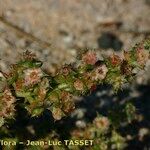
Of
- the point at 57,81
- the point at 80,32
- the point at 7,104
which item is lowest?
the point at 7,104

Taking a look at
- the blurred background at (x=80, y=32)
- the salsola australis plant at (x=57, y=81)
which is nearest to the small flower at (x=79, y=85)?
the salsola australis plant at (x=57, y=81)

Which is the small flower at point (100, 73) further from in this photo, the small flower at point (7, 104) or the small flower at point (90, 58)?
the small flower at point (7, 104)

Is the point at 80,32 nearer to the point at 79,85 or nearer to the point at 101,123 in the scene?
the point at 101,123

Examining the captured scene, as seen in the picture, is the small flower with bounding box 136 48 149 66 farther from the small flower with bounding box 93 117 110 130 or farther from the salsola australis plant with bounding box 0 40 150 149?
the small flower with bounding box 93 117 110 130

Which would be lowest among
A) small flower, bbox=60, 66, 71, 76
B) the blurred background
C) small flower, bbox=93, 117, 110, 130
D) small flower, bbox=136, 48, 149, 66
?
small flower, bbox=93, 117, 110, 130

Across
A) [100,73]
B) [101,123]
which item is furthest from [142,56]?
[101,123]

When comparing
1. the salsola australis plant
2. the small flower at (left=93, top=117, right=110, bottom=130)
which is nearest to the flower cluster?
the salsola australis plant

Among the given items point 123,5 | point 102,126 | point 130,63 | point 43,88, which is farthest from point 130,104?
point 123,5
